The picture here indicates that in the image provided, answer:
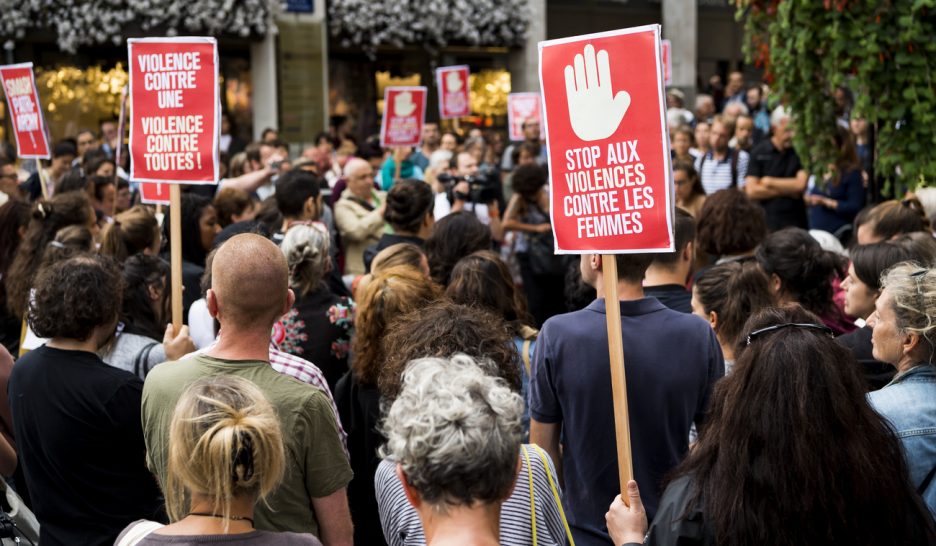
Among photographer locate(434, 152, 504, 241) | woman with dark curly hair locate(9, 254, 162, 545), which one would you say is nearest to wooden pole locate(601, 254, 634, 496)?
woman with dark curly hair locate(9, 254, 162, 545)

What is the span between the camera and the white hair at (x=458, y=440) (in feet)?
7.45

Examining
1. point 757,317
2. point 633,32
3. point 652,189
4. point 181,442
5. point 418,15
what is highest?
point 418,15

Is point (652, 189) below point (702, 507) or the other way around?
the other way around

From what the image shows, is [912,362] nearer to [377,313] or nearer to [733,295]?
[733,295]

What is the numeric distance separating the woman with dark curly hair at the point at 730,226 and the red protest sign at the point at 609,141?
265cm

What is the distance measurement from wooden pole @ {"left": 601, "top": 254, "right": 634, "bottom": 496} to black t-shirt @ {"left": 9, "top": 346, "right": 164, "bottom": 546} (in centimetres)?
163

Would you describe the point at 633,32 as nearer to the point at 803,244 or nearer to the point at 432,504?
the point at 432,504

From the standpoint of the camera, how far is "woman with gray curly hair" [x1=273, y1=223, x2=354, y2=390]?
4734 mm

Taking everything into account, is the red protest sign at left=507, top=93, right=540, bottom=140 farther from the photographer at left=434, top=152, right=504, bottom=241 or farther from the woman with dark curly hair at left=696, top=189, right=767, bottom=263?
the woman with dark curly hair at left=696, top=189, right=767, bottom=263

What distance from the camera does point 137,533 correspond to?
2529 millimetres

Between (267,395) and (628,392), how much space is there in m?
1.16

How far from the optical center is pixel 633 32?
316 cm

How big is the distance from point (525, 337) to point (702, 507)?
185cm

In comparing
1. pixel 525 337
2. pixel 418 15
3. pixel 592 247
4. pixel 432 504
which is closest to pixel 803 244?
pixel 525 337
